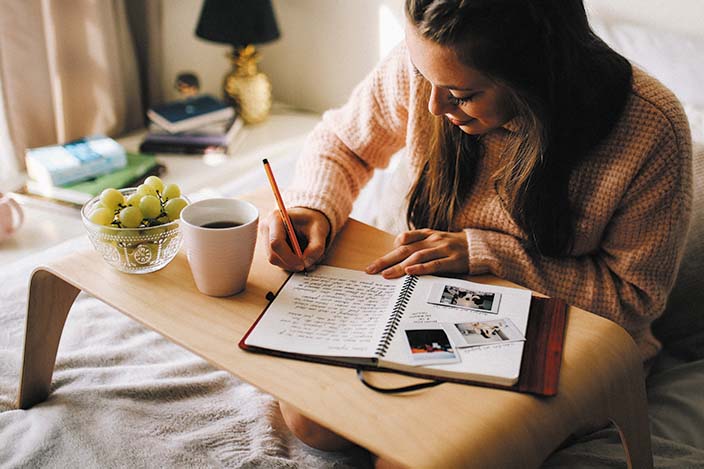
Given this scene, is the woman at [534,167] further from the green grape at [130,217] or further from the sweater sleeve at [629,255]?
the green grape at [130,217]

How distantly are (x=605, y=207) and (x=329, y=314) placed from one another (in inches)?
17.4

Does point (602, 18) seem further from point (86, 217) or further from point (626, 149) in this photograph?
point (86, 217)

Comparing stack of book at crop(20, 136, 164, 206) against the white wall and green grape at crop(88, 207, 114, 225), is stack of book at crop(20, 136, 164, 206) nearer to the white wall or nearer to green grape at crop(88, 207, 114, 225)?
the white wall

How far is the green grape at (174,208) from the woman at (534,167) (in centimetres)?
13

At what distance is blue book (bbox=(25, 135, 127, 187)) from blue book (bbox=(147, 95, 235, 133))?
0.23 metres

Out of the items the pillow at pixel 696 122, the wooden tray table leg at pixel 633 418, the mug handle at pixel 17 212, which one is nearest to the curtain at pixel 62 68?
the mug handle at pixel 17 212

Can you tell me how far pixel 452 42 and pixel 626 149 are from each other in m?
0.31

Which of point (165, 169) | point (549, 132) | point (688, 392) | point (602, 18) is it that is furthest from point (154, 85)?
point (688, 392)


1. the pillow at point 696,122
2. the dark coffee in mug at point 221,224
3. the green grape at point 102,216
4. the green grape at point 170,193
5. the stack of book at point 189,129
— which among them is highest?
the pillow at point 696,122

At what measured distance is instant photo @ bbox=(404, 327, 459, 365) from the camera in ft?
2.50

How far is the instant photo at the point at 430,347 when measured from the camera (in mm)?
762

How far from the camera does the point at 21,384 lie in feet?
3.40

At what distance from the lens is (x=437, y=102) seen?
922 millimetres

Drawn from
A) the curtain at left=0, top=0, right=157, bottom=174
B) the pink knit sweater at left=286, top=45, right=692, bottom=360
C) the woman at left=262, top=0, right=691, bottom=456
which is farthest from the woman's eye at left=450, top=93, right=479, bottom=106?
the curtain at left=0, top=0, right=157, bottom=174
